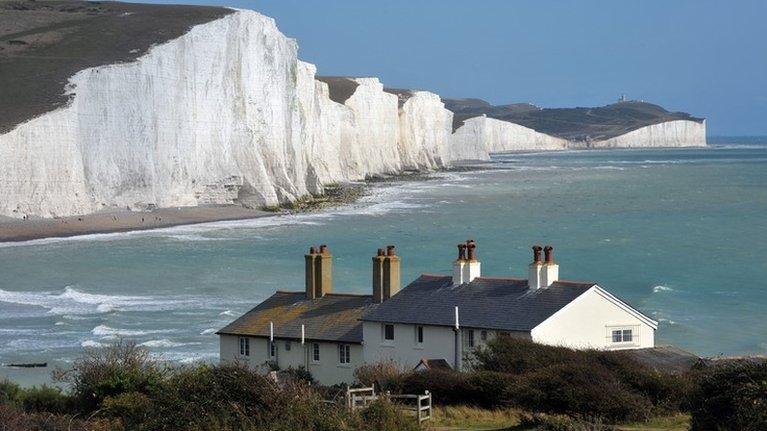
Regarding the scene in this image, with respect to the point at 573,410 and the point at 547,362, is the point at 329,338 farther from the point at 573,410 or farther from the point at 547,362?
the point at 573,410

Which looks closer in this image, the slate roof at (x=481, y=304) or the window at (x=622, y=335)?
the slate roof at (x=481, y=304)

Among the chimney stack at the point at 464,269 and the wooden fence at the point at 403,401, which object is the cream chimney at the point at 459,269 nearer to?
the chimney stack at the point at 464,269

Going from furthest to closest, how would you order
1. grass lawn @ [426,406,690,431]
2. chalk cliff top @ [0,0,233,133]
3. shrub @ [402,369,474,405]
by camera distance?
chalk cliff top @ [0,0,233,133]
shrub @ [402,369,474,405]
grass lawn @ [426,406,690,431]

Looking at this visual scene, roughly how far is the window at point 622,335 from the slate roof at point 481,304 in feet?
3.27

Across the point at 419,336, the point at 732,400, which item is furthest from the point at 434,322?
the point at 732,400

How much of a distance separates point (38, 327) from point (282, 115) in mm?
51850

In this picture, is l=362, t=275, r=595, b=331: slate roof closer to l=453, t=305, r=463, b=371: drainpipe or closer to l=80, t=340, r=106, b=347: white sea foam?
l=453, t=305, r=463, b=371: drainpipe

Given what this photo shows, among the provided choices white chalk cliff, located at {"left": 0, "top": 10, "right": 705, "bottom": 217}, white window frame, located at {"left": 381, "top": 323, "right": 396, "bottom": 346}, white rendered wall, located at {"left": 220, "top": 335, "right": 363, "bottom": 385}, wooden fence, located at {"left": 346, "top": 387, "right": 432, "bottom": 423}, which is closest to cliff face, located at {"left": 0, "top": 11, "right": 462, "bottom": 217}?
white chalk cliff, located at {"left": 0, "top": 10, "right": 705, "bottom": 217}

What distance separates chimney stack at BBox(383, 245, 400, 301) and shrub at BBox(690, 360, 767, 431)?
9.44 m

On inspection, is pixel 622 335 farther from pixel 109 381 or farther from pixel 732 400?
pixel 732 400

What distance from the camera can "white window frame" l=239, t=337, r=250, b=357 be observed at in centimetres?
2316

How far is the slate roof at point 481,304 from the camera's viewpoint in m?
20.7

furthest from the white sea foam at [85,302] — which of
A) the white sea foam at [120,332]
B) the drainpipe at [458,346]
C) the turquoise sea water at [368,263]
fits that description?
the drainpipe at [458,346]

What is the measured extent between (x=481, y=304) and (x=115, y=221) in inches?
1779
